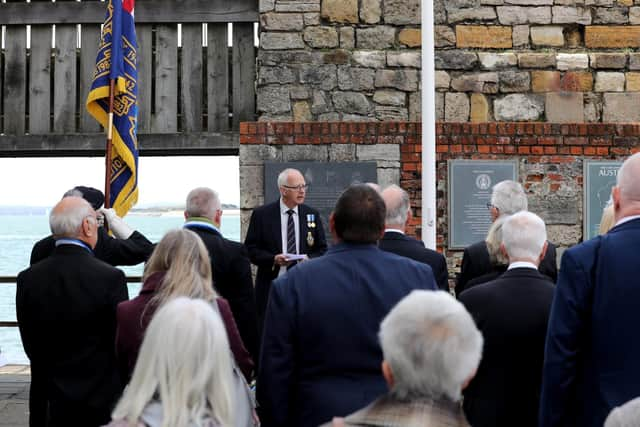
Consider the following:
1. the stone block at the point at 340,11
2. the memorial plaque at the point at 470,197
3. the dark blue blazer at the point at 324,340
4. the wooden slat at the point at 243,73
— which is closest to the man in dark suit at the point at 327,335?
the dark blue blazer at the point at 324,340

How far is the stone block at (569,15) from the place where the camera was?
774 centimetres

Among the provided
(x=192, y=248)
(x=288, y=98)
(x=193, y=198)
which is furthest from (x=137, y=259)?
(x=288, y=98)

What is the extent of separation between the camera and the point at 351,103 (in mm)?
7555

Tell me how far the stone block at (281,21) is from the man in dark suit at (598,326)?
4.95 metres

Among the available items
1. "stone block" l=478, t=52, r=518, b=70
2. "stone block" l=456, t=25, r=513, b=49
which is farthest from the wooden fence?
"stone block" l=478, t=52, r=518, b=70

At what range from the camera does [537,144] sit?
7531 millimetres

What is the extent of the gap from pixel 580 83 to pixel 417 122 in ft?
5.43

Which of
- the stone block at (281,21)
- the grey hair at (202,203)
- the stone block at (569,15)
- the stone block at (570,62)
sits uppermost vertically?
the stone block at (569,15)

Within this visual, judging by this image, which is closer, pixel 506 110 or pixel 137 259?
pixel 137 259

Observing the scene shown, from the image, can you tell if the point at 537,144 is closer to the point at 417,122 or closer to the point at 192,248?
the point at 417,122

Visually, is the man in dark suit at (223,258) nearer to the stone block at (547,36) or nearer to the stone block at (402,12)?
the stone block at (402,12)

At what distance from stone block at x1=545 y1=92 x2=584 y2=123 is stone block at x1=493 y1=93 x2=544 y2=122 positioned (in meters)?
0.08

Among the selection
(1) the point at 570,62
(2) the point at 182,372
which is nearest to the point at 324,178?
(1) the point at 570,62

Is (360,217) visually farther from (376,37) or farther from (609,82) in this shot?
(609,82)
